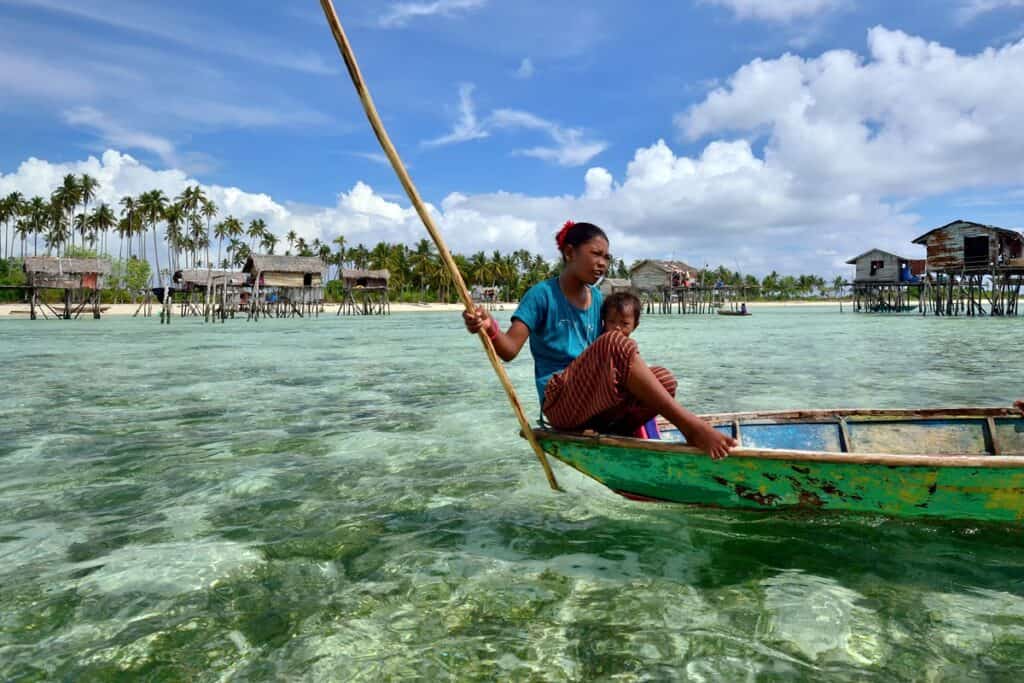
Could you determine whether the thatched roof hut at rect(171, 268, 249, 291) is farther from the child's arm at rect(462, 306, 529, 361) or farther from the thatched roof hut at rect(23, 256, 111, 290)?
the child's arm at rect(462, 306, 529, 361)

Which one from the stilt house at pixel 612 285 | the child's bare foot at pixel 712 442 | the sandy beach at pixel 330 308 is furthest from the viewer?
the stilt house at pixel 612 285

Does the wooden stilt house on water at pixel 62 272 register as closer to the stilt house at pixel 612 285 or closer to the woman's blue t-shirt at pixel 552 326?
the stilt house at pixel 612 285

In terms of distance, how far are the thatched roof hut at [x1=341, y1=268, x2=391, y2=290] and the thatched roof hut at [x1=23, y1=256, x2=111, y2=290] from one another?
14779 mm

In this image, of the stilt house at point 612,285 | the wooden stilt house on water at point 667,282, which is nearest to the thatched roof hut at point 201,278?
the stilt house at point 612,285

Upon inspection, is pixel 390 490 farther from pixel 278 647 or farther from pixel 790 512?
pixel 790 512

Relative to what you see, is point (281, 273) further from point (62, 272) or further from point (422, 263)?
point (422, 263)

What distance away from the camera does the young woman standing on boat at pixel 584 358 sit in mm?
2986

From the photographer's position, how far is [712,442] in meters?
2.85

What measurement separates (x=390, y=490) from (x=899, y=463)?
3116mm

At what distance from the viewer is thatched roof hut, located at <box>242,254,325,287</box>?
3738 centimetres

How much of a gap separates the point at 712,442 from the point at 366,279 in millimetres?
45702

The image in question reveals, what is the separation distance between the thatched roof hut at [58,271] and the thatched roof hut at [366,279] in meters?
14.8

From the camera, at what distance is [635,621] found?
102 inches

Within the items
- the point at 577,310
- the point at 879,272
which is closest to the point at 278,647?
the point at 577,310
